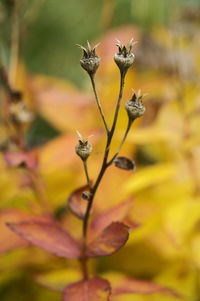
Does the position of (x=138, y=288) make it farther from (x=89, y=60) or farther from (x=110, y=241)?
(x=89, y=60)

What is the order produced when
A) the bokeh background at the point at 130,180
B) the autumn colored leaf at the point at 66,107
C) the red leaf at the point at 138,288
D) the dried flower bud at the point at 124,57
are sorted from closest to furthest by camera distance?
the dried flower bud at the point at 124,57 < the red leaf at the point at 138,288 < the bokeh background at the point at 130,180 < the autumn colored leaf at the point at 66,107

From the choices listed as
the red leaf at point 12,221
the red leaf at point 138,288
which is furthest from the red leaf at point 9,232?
the red leaf at point 138,288

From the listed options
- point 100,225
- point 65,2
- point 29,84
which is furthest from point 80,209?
point 65,2

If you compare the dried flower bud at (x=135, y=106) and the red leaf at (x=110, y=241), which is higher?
the dried flower bud at (x=135, y=106)

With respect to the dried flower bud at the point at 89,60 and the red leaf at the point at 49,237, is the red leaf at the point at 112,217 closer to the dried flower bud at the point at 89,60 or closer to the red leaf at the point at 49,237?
the red leaf at the point at 49,237

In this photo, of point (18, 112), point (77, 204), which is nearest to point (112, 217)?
point (77, 204)

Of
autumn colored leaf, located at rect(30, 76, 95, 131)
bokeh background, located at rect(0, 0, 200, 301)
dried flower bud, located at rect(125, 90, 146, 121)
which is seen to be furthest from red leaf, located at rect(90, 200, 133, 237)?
autumn colored leaf, located at rect(30, 76, 95, 131)

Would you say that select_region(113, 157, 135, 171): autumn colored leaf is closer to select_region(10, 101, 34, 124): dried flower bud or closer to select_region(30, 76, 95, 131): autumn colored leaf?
select_region(10, 101, 34, 124): dried flower bud
